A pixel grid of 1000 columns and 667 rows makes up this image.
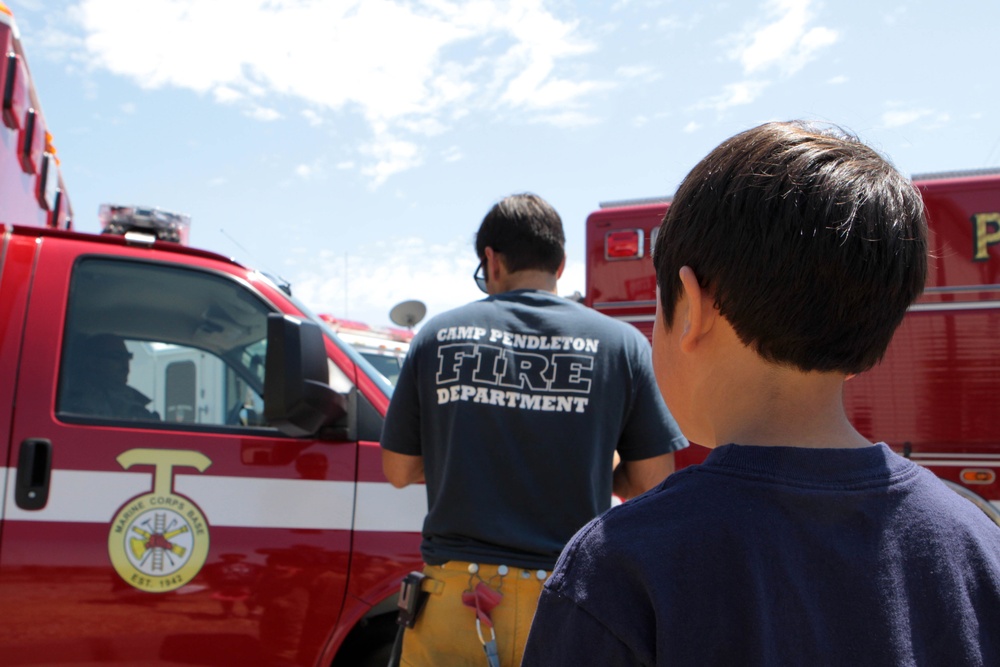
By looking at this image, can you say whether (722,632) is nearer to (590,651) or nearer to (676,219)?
(590,651)

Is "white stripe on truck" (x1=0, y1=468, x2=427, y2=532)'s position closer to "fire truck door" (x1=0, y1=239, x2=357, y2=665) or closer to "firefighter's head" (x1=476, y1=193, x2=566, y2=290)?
"fire truck door" (x1=0, y1=239, x2=357, y2=665)

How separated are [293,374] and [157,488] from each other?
1.80ft

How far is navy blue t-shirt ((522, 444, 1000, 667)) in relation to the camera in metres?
0.76

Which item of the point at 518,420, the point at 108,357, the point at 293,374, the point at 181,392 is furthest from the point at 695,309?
the point at 108,357

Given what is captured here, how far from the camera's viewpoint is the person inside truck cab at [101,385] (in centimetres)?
270

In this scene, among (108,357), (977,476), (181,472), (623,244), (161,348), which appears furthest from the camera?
(623,244)

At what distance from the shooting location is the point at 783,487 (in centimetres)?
81

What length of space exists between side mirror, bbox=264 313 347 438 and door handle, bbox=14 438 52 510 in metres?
0.65

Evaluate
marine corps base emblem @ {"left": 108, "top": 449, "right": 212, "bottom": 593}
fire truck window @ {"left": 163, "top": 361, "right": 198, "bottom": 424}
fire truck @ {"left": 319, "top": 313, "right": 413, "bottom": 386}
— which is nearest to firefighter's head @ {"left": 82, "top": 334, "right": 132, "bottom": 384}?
fire truck window @ {"left": 163, "top": 361, "right": 198, "bottom": 424}

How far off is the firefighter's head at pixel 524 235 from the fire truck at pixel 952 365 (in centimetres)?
288

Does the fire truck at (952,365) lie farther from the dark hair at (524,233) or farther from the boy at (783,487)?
the boy at (783,487)

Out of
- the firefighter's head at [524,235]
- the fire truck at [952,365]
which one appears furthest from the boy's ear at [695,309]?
the fire truck at [952,365]

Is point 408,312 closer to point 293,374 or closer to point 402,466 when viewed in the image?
point 293,374

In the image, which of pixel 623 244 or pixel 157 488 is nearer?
pixel 157 488
